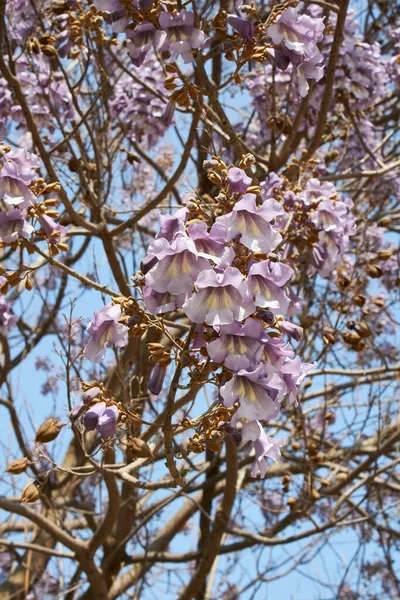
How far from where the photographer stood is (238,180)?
1.85 metres

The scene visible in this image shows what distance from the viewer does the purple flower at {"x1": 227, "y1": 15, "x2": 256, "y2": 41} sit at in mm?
2314

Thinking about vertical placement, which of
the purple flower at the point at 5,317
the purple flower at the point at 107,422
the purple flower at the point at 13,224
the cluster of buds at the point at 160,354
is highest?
the purple flower at the point at 5,317

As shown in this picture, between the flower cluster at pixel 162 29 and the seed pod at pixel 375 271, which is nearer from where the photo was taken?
the flower cluster at pixel 162 29

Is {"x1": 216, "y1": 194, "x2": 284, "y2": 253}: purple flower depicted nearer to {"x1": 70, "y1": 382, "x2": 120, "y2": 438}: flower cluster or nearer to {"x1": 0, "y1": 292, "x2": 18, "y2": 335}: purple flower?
{"x1": 70, "y1": 382, "x2": 120, "y2": 438}: flower cluster

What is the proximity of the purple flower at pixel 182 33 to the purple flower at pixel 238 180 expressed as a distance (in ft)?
2.47

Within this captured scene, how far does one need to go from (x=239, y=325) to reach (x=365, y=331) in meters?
2.04

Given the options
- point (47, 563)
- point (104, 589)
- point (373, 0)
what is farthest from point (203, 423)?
point (373, 0)

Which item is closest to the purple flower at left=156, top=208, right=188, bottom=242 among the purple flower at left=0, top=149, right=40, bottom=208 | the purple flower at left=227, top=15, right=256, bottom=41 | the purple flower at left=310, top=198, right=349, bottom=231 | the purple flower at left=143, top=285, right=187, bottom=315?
the purple flower at left=143, top=285, right=187, bottom=315

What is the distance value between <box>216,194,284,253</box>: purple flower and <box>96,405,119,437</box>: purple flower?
585mm

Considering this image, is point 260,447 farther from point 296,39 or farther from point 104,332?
point 296,39

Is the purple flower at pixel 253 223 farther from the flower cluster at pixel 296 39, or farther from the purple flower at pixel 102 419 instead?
the flower cluster at pixel 296 39

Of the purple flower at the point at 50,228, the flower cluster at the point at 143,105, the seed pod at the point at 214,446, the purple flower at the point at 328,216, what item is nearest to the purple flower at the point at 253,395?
the seed pod at the point at 214,446

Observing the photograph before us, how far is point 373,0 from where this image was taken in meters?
4.82

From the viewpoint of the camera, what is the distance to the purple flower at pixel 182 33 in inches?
93.4
